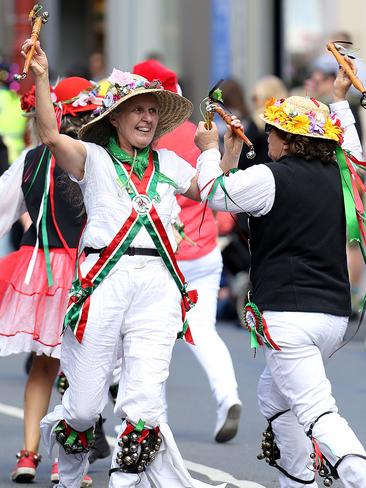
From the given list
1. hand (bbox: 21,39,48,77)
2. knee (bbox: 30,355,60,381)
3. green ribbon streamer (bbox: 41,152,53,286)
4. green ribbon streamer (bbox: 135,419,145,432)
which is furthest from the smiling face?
knee (bbox: 30,355,60,381)

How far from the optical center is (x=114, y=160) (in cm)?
638

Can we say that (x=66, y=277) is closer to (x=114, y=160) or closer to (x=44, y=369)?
(x=44, y=369)

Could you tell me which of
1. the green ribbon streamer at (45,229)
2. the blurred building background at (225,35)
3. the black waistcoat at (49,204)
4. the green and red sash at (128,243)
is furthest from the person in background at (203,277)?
the blurred building background at (225,35)

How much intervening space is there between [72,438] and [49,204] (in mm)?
1411

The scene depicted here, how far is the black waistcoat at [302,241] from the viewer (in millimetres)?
6191

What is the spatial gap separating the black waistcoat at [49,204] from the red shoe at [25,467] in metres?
1.06

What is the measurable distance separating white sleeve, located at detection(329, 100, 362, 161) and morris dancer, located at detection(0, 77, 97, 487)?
54.6 inches

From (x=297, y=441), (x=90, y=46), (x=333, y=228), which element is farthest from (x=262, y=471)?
(x=90, y=46)

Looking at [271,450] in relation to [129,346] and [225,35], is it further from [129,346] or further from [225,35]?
[225,35]

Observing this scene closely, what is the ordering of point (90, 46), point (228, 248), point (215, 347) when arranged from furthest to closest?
1. point (90, 46)
2. point (228, 248)
3. point (215, 347)

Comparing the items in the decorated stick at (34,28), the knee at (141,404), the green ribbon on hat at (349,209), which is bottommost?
the knee at (141,404)

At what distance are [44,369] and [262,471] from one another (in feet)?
4.11

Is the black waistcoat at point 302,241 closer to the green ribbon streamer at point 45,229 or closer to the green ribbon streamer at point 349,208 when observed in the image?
the green ribbon streamer at point 349,208

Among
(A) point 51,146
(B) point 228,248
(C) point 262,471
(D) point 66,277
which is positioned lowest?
(B) point 228,248
